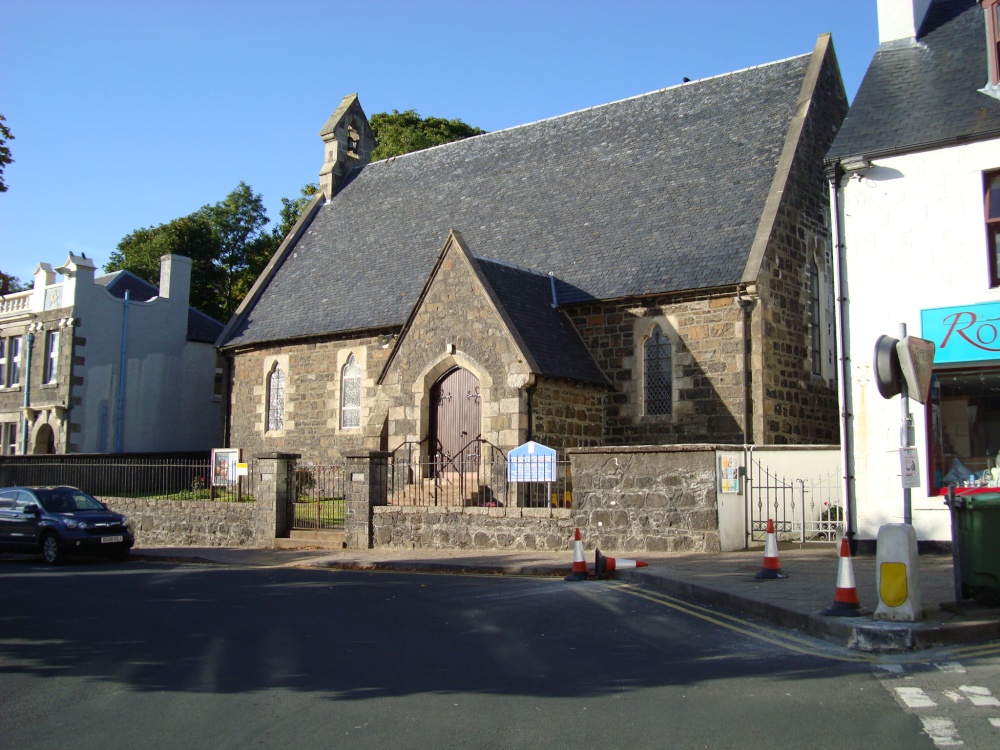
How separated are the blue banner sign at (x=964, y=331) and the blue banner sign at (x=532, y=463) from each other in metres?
6.45

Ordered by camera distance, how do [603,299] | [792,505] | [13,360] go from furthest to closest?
[13,360], [603,299], [792,505]

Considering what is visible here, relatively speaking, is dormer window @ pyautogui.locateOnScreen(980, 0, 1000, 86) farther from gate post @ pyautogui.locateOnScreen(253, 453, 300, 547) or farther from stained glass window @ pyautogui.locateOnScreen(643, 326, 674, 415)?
gate post @ pyautogui.locateOnScreen(253, 453, 300, 547)

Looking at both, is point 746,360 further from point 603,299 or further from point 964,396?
point 964,396

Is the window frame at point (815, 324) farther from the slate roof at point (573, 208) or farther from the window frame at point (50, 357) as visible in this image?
the window frame at point (50, 357)

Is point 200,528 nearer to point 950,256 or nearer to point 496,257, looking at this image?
point 496,257

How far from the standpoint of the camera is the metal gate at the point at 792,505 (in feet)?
51.9

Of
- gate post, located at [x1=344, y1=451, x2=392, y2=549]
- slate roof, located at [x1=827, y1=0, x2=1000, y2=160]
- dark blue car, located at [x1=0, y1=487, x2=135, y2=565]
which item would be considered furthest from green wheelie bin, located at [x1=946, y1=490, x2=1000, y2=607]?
dark blue car, located at [x1=0, y1=487, x2=135, y2=565]

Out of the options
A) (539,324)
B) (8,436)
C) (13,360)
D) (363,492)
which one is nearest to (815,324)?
(539,324)

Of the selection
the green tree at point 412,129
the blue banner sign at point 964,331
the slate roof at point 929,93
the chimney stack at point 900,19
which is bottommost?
the blue banner sign at point 964,331

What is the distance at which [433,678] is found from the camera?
7148 mm

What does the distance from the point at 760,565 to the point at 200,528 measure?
13763mm

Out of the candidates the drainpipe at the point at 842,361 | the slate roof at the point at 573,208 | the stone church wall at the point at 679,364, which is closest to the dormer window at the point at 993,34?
the drainpipe at the point at 842,361

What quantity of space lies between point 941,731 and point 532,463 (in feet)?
38.1

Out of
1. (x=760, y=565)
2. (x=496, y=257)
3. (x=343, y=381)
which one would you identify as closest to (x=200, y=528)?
(x=343, y=381)
